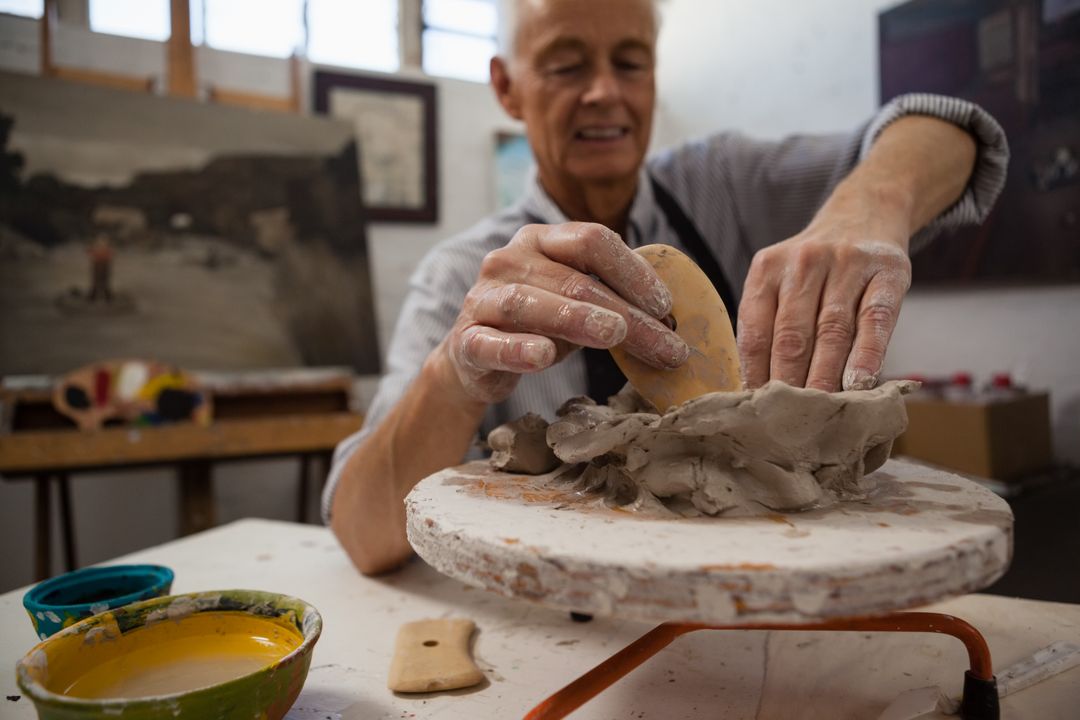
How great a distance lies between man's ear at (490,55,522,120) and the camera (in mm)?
1638

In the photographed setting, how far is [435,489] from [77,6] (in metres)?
4.06

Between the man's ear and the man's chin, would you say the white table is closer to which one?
the man's chin

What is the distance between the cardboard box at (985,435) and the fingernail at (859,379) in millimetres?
1883

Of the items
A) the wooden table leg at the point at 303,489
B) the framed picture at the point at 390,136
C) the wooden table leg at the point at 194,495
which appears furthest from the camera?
the framed picture at the point at 390,136

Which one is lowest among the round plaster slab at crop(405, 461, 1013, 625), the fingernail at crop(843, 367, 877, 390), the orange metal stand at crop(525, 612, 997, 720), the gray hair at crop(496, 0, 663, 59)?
the orange metal stand at crop(525, 612, 997, 720)

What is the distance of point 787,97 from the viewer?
13.0 ft

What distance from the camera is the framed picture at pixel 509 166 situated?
178 inches

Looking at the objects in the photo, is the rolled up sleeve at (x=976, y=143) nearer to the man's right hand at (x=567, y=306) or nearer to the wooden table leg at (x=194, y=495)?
the man's right hand at (x=567, y=306)

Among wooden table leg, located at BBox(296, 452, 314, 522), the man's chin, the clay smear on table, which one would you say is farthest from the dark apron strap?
wooden table leg, located at BBox(296, 452, 314, 522)

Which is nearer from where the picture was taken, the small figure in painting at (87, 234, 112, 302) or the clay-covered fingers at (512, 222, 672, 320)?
the clay-covered fingers at (512, 222, 672, 320)

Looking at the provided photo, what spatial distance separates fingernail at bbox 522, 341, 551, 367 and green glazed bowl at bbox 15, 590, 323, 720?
359 mm

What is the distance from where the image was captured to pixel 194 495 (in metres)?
2.88

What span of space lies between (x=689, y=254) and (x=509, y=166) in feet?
10.4

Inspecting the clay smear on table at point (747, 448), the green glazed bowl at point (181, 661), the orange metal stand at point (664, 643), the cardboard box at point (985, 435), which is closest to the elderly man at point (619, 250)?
the clay smear on table at point (747, 448)
